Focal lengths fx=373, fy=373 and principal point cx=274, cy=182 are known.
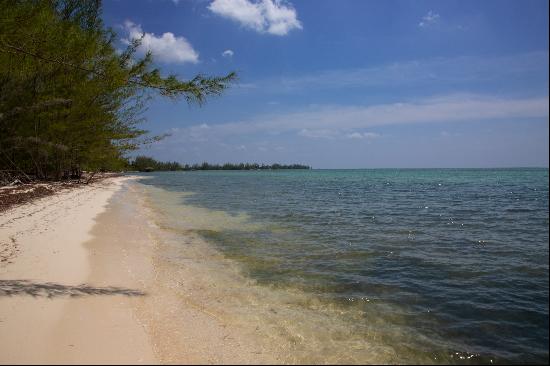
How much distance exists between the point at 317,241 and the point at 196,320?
6.02 meters

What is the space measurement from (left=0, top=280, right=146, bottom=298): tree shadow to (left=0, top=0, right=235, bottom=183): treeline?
9.69 feet

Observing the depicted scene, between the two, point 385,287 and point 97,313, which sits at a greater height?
point 97,313

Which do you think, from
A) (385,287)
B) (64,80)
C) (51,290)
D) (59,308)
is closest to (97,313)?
(59,308)

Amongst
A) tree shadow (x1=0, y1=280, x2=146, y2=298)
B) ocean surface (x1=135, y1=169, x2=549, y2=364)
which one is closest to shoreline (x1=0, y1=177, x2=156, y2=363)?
tree shadow (x1=0, y1=280, x2=146, y2=298)

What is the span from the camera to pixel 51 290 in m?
5.40

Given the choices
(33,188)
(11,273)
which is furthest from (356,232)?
(33,188)

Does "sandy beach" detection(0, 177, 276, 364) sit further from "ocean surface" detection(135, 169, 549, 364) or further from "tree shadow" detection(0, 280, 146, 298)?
"ocean surface" detection(135, 169, 549, 364)

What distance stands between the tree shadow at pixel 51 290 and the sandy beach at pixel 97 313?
0.01 m

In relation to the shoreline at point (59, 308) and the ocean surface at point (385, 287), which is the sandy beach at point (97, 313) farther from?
the ocean surface at point (385, 287)

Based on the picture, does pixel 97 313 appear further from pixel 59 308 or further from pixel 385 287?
pixel 385 287

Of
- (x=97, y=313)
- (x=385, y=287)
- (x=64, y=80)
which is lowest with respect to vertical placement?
(x=385, y=287)

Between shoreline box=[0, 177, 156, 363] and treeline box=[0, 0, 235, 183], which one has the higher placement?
treeline box=[0, 0, 235, 183]

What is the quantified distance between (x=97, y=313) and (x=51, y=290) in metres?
1.21

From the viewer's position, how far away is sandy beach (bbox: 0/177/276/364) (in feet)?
12.6
